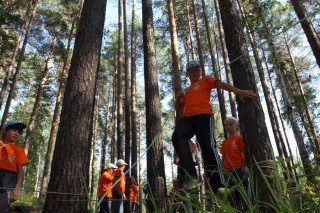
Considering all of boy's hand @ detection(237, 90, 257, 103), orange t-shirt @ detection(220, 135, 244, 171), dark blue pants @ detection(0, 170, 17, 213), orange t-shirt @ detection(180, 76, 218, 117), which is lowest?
dark blue pants @ detection(0, 170, 17, 213)

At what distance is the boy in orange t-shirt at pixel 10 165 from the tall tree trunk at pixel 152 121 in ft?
7.49

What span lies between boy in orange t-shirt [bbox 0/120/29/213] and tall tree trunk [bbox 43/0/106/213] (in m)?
0.40

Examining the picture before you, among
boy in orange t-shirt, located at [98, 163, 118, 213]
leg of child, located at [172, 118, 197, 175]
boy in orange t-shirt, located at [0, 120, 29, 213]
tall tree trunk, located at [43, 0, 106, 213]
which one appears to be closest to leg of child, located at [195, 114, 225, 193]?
leg of child, located at [172, 118, 197, 175]

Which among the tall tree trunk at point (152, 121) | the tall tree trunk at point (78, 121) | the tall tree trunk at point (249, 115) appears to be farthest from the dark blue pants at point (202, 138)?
the tall tree trunk at point (152, 121)

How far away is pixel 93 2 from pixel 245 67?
284 centimetres

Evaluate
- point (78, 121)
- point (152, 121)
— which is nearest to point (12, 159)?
point (78, 121)

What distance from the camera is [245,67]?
8.42 feet

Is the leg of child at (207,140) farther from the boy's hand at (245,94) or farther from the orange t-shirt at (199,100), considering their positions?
the boy's hand at (245,94)

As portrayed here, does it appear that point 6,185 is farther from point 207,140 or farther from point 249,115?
point 249,115

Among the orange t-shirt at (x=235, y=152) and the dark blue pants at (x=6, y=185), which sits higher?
the orange t-shirt at (x=235, y=152)

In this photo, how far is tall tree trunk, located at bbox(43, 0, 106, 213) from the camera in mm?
2971

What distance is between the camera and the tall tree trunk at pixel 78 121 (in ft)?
9.75

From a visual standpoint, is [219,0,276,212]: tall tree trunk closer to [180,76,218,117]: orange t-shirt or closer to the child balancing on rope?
the child balancing on rope

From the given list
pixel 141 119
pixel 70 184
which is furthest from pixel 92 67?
pixel 141 119
